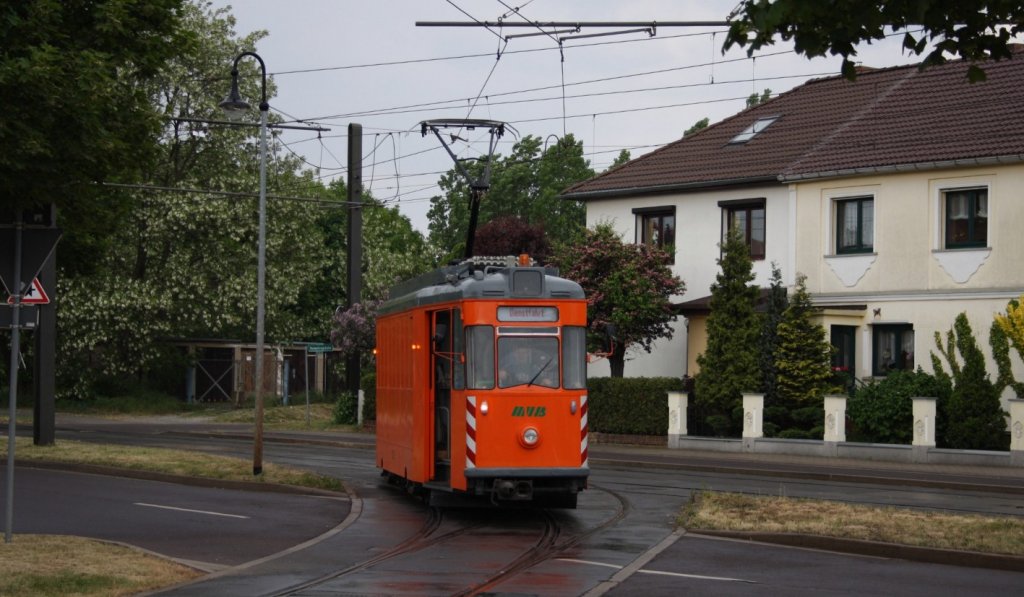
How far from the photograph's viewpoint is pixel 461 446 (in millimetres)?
17641

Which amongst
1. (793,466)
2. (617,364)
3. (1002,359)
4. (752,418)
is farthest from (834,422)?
(617,364)

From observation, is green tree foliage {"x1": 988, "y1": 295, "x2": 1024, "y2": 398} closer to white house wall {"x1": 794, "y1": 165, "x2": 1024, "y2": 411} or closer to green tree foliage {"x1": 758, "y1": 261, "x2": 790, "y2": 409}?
white house wall {"x1": 794, "y1": 165, "x2": 1024, "y2": 411}

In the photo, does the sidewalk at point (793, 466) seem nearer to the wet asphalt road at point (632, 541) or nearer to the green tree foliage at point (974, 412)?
the wet asphalt road at point (632, 541)

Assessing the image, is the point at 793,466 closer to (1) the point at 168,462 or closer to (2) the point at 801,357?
(2) the point at 801,357

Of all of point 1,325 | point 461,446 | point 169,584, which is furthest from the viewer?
point 461,446

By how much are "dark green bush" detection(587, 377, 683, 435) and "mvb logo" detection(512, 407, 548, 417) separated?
59.3ft

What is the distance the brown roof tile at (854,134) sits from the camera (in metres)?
35.7

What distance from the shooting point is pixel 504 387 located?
57.8ft

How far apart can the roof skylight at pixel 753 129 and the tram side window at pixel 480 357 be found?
27239 mm

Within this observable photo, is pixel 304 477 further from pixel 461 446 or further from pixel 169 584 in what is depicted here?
pixel 169 584

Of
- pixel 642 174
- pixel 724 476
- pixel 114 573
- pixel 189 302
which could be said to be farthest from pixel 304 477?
pixel 189 302

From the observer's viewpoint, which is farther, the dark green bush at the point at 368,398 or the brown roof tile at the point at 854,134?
the dark green bush at the point at 368,398

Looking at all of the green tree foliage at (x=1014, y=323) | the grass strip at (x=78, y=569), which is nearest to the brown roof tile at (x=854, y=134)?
the green tree foliage at (x=1014, y=323)

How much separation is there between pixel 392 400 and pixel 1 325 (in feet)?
26.9
